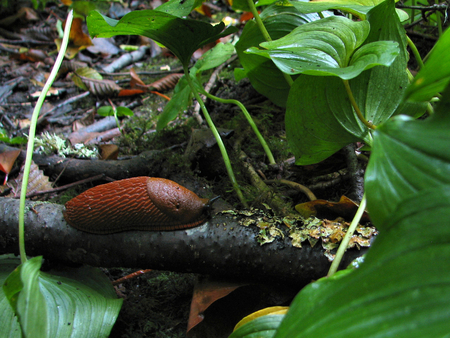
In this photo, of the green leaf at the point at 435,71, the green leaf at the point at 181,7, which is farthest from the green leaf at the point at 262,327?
the green leaf at the point at 181,7

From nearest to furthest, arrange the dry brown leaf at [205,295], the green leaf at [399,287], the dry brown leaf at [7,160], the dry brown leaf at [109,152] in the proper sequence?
the green leaf at [399,287]
the dry brown leaf at [205,295]
the dry brown leaf at [7,160]
the dry brown leaf at [109,152]

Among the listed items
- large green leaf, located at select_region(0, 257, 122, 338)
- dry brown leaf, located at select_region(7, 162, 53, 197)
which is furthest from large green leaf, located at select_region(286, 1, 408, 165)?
dry brown leaf, located at select_region(7, 162, 53, 197)

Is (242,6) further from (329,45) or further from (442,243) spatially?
(442,243)

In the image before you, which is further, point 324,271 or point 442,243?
point 324,271

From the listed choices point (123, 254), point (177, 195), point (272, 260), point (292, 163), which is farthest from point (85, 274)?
point (292, 163)

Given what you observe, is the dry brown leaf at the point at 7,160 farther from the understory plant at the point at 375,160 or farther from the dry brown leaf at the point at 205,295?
A: the dry brown leaf at the point at 205,295

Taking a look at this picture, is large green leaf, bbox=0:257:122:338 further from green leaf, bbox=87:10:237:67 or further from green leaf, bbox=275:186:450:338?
green leaf, bbox=87:10:237:67
